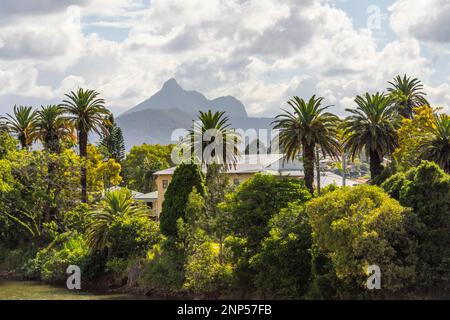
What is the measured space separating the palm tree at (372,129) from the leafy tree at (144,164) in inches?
2490

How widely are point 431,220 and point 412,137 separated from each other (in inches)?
679

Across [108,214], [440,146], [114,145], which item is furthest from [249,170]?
[114,145]

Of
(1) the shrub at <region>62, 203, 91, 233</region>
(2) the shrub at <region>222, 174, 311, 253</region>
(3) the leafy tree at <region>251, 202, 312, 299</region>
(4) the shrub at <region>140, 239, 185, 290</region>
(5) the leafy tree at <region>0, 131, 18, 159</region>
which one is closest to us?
(3) the leafy tree at <region>251, 202, 312, 299</region>

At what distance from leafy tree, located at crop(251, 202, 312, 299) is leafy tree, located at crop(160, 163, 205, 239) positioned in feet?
26.5

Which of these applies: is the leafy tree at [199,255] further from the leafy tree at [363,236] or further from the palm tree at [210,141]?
the palm tree at [210,141]

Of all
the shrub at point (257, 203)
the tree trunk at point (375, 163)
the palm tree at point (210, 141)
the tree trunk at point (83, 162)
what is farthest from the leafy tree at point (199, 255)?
the tree trunk at point (83, 162)

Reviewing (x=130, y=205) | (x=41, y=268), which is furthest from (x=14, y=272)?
(x=130, y=205)

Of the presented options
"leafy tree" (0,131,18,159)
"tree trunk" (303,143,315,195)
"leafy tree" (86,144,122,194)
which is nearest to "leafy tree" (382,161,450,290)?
"tree trunk" (303,143,315,195)

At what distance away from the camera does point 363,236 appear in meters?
30.8

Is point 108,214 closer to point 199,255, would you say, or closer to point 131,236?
point 131,236

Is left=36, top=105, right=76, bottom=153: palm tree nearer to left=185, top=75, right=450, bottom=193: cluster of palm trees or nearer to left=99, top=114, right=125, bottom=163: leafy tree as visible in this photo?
left=185, top=75, right=450, bottom=193: cluster of palm trees

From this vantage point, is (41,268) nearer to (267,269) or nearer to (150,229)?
(150,229)

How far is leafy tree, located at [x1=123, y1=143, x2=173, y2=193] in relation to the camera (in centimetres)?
11512

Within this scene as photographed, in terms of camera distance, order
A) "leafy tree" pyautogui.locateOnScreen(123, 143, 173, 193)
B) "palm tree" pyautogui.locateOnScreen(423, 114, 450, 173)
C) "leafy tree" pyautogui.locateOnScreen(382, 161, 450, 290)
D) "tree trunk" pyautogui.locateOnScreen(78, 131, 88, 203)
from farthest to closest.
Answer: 1. "leafy tree" pyautogui.locateOnScreen(123, 143, 173, 193)
2. "tree trunk" pyautogui.locateOnScreen(78, 131, 88, 203)
3. "palm tree" pyautogui.locateOnScreen(423, 114, 450, 173)
4. "leafy tree" pyautogui.locateOnScreen(382, 161, 450, 290)
